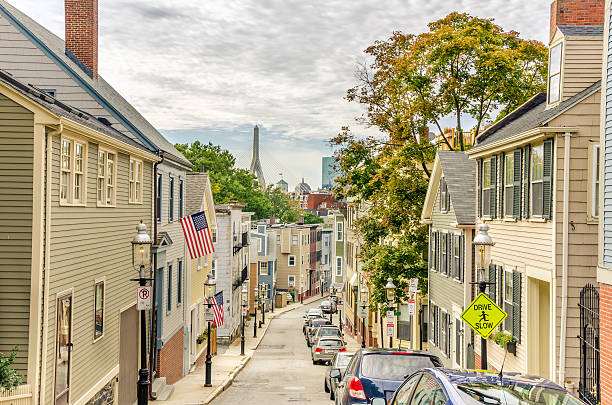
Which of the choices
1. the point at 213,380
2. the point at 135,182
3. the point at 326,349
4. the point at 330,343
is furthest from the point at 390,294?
the point at 135,182

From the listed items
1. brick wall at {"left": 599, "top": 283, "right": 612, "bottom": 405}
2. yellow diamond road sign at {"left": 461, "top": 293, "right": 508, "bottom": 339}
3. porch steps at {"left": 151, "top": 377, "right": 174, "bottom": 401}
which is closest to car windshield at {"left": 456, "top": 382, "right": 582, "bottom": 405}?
brick wall at {"left": 599, "top": 283, "right": 612, "bottom": 405}

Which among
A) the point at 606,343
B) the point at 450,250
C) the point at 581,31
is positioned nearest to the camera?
the point at 606,343

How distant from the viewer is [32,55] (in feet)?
67.1

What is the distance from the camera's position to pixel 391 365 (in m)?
12.8

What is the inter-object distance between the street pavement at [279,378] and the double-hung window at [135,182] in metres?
7.56

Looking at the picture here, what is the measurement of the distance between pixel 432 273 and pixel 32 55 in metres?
17.9

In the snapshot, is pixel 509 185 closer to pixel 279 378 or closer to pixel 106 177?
pixel 106 177

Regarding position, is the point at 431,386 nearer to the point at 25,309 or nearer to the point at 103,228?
the point at 25,309

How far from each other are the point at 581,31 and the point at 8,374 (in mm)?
14781

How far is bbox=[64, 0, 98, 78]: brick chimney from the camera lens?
24.7 metres

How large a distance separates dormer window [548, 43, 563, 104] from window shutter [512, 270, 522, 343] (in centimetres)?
467

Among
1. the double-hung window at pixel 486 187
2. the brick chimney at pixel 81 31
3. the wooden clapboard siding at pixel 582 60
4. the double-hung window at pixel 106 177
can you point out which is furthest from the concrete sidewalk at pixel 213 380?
the wooden clapboard siding at pixel 582 60

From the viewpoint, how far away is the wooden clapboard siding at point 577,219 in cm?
1495

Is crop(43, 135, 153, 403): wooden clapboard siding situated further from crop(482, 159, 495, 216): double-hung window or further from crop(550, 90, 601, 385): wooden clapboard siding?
crop(482, 159, 495, 216): double-hung window
